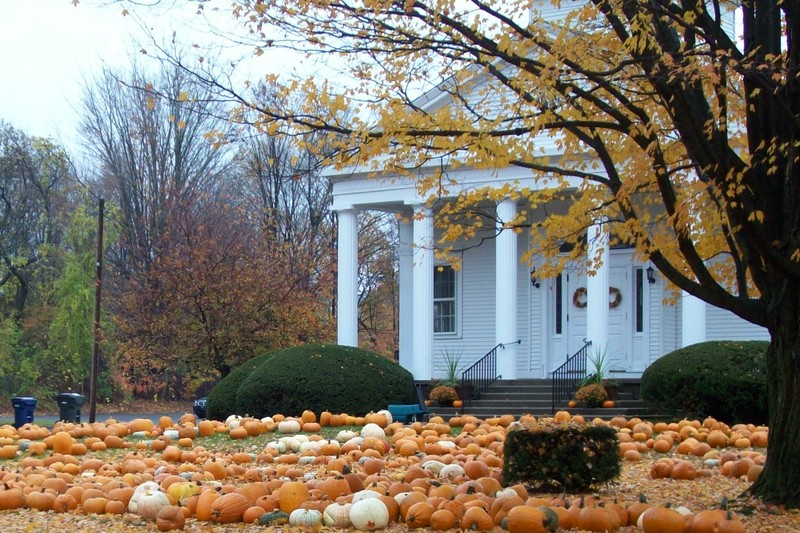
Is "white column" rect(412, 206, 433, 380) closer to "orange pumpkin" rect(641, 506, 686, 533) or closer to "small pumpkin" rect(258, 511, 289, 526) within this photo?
"small pumpkin" rect(258, 511, 289, 526)

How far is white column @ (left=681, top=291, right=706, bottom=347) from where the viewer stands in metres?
21.0

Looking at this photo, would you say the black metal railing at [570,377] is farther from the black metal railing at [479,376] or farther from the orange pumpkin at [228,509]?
the orange pumpkin at [228,509]

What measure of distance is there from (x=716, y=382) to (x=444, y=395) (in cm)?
559

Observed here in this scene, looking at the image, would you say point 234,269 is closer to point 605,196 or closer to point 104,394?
point 104,394

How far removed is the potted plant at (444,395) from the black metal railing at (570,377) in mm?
1994

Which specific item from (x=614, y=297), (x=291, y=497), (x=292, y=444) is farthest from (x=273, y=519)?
(x=614, y=297)

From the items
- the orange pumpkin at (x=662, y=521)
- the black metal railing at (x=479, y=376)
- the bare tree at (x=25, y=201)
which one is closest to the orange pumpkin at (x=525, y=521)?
the orange pumpkin at (x=662, y=521)

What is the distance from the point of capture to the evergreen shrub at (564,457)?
28.1 ft

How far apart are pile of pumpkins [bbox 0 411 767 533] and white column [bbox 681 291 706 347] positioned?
7282 millimetres

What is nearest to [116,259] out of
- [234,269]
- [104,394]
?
[104,394]

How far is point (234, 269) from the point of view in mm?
33469

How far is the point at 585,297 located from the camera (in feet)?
78.6

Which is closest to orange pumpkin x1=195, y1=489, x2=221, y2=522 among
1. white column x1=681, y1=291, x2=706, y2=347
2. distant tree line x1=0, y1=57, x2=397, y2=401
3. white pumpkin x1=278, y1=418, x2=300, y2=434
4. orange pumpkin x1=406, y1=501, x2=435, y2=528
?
orange pumpkin x1=406, y1=501, x2=435, y2=528

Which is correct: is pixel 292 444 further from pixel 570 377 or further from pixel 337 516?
pixel 570 377
